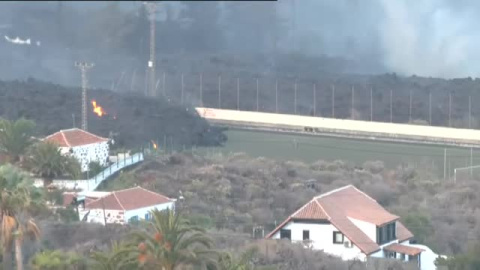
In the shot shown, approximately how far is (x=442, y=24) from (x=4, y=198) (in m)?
21.7

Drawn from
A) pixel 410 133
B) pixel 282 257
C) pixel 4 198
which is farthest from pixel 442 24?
pixel 4 198

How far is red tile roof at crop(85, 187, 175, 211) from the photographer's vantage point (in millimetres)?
22828

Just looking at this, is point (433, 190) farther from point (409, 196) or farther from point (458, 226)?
point (458, 226)

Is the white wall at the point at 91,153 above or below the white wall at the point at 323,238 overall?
above

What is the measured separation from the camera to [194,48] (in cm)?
5012

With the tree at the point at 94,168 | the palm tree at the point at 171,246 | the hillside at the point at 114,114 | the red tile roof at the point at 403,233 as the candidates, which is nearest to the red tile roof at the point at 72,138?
the tree at the point at 94,168

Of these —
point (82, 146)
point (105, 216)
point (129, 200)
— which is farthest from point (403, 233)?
point (82, 146)

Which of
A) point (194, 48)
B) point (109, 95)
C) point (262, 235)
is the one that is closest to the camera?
point (262, 235)

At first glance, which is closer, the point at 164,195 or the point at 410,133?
the point at 164,195

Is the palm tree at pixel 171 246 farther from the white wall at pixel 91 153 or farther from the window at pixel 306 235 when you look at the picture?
the white wall at pixel 91 153

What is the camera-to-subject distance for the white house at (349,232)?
20984 millimetres

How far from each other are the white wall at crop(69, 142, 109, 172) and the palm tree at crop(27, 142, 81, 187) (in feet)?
5.51

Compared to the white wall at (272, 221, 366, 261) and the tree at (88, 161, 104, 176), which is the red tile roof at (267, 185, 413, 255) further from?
the tree at (88, 161, 104, 176)

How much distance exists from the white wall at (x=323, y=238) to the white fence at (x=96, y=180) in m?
4.01
